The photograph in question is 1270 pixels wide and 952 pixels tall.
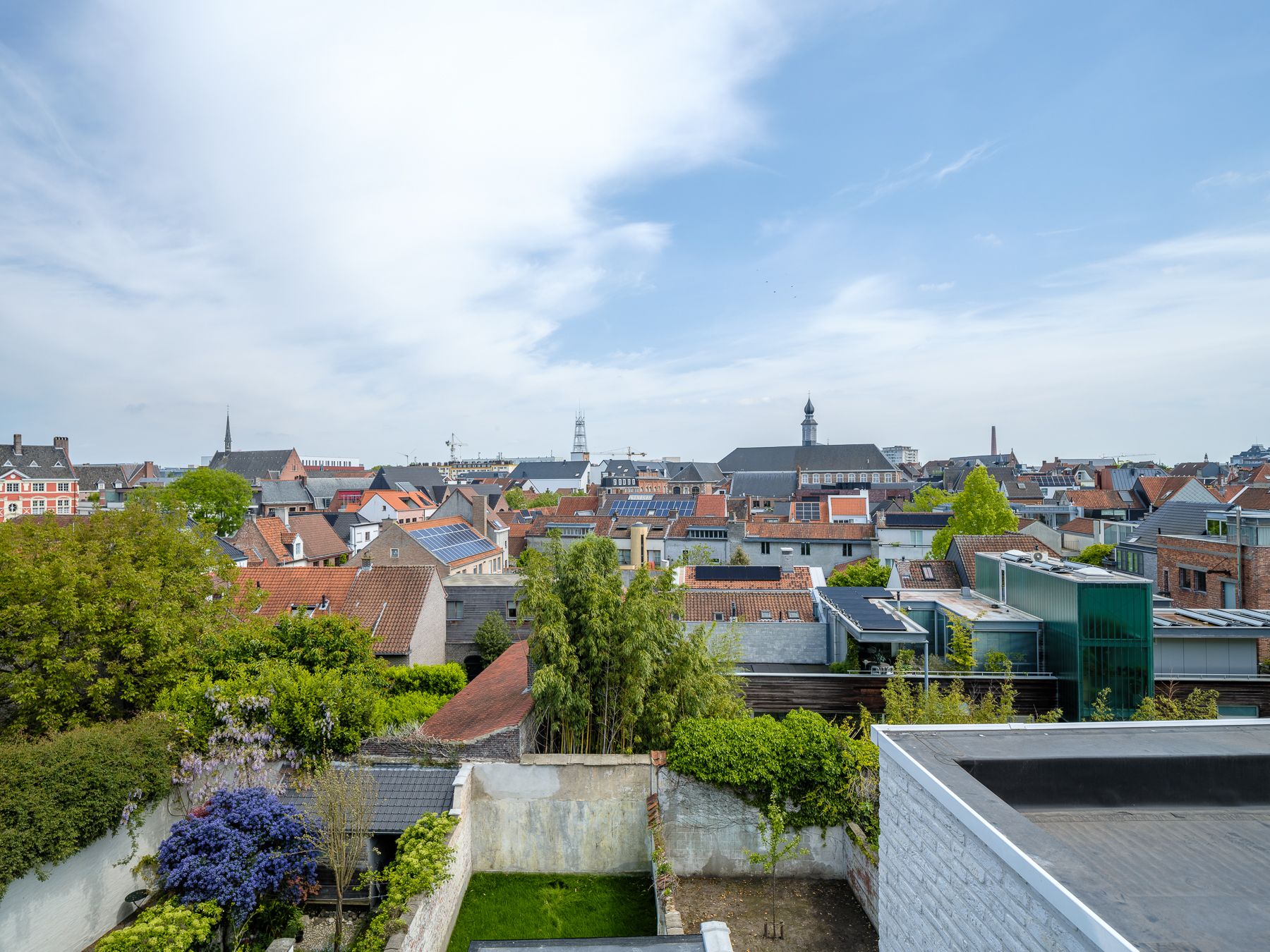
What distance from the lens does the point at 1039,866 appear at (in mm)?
4258

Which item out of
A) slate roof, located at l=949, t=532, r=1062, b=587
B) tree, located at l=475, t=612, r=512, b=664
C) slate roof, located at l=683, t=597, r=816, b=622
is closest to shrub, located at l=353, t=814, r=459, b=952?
slate roof, located at l=683, t=597, r=816, b=622

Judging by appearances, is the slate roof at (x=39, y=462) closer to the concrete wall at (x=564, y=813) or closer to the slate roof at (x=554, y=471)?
the concrete wall at (x=564, y=813)

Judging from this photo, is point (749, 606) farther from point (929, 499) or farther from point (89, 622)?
point (929, 499)

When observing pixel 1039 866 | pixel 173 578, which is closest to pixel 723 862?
pixel 1039 866

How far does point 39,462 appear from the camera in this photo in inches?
2328

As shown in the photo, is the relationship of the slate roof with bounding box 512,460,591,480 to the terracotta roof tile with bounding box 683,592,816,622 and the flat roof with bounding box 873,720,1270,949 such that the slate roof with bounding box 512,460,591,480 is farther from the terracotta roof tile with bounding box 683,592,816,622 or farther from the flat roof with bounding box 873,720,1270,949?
the flat roof with bounding box 873,720,1270,949

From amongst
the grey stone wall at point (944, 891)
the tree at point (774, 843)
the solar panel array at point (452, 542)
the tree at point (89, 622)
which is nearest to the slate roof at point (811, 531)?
the solar panel array at point (452, 542)

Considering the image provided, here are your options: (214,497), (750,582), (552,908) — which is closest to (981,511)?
(750,582)

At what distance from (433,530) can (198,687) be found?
25847 mm

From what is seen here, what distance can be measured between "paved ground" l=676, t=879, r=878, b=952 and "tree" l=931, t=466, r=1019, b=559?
26022 mm

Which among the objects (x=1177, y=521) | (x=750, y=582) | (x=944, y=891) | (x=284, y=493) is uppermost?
(x=284, y=493)

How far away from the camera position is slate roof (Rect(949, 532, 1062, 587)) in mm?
26047

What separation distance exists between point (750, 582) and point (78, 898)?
21.0 metres

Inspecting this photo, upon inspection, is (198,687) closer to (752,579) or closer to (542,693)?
(542,693)
